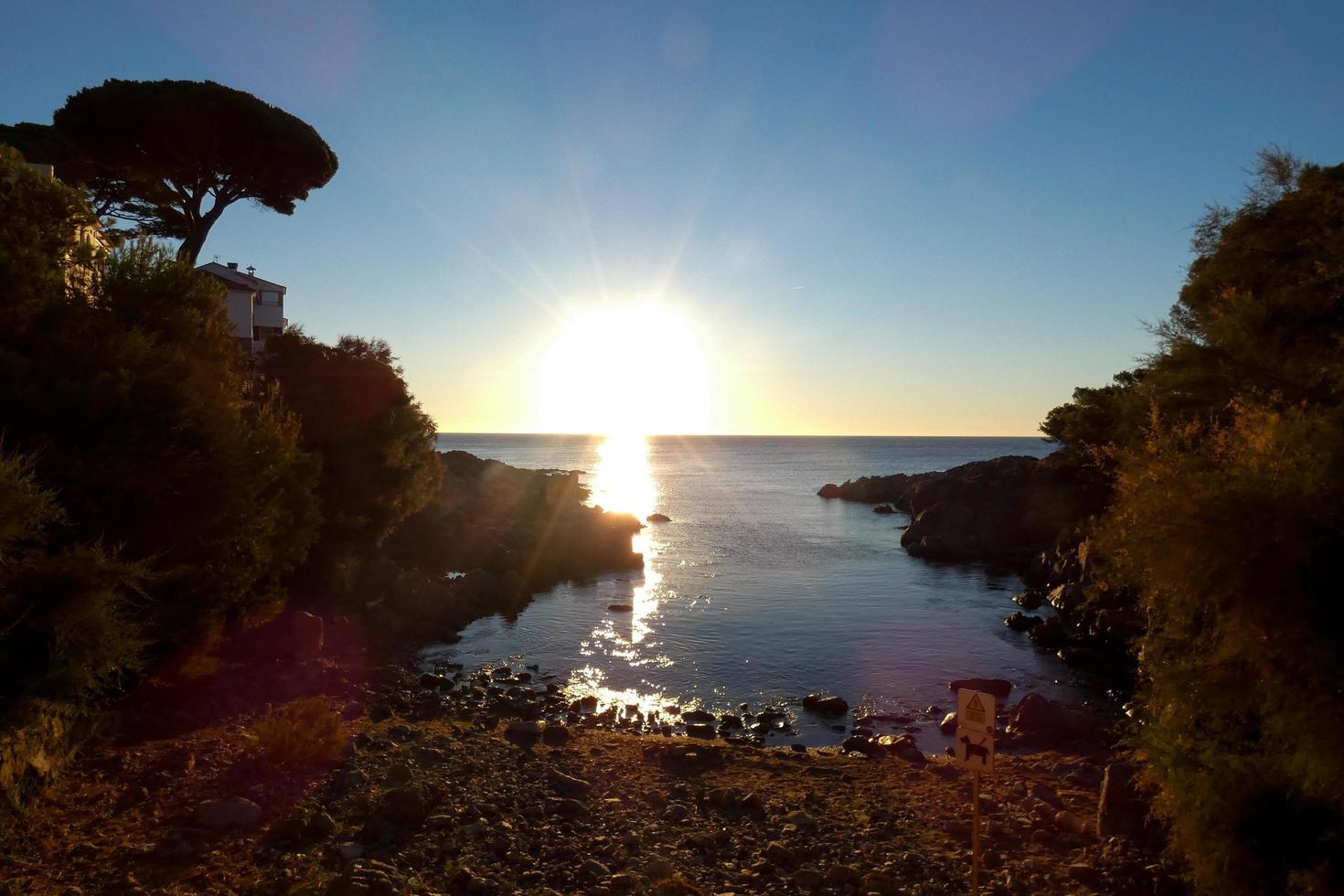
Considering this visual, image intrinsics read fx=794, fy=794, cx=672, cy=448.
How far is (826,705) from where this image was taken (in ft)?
72.8

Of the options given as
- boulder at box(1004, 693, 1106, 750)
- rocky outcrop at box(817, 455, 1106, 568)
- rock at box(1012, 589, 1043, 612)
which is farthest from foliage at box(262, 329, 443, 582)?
rocky outcrop at box(817, 455, 1106, 568)

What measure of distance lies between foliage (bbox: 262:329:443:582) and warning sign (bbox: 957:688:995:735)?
2347 centimetres

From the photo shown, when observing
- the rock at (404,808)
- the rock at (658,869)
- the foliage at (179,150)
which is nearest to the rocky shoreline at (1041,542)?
the rock at (658,869)

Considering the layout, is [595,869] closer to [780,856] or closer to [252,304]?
[780,856]

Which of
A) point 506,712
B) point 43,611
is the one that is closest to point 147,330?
point 43,611

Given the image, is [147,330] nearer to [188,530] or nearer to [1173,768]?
[188,530]

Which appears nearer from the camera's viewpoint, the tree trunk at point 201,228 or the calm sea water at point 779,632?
the calm sea water at point 779,632

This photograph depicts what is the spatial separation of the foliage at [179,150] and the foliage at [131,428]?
40.1 feet

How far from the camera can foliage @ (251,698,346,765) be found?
13.2 metres

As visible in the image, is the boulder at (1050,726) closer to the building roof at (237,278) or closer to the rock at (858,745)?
the rock at (858,745)

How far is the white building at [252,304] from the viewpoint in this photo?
39.3 metres

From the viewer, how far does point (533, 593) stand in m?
39.3

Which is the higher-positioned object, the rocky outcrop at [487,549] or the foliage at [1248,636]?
the foliage at [1248,636]

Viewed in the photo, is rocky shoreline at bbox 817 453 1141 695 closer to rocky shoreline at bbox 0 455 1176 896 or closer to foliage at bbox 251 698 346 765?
rocky shoreline at bbox 0 455 1176 896
